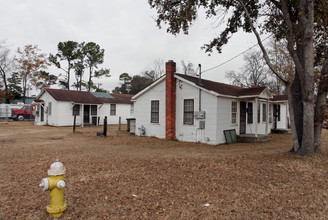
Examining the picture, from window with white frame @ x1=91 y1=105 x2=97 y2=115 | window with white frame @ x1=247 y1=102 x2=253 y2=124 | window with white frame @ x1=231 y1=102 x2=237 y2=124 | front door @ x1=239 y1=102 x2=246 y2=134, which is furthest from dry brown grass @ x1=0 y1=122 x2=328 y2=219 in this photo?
window with white frame @ x1=91 y1=105 x2=97 y2=115

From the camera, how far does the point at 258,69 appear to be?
38.8 m

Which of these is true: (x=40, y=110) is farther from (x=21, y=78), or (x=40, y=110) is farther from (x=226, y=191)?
(x=226, y=191)

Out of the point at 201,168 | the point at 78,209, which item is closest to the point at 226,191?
the point at 201,168

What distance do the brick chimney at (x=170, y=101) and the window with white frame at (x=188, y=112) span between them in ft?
2.27

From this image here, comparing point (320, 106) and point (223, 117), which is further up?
point (320, 106)

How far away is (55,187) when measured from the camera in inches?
149

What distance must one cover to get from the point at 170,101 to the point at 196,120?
1966 mm

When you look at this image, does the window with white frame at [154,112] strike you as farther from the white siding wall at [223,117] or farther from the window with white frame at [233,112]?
the window with white frame at [233,112]

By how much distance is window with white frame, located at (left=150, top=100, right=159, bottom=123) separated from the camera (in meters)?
15.1

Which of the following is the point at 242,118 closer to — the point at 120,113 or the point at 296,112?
the point at 296,112

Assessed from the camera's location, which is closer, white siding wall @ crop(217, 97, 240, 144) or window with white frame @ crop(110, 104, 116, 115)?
white siding wall @ crop(217, 97, 240, 144)

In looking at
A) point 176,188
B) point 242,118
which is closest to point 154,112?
point 242,118

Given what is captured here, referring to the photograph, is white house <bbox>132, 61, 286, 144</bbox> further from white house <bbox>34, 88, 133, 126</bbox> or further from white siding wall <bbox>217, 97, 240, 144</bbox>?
white house <bbox>34, 88, 133, 126</bbox>

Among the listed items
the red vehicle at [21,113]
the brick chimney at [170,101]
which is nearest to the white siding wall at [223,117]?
the brick chimney at [170,101]
